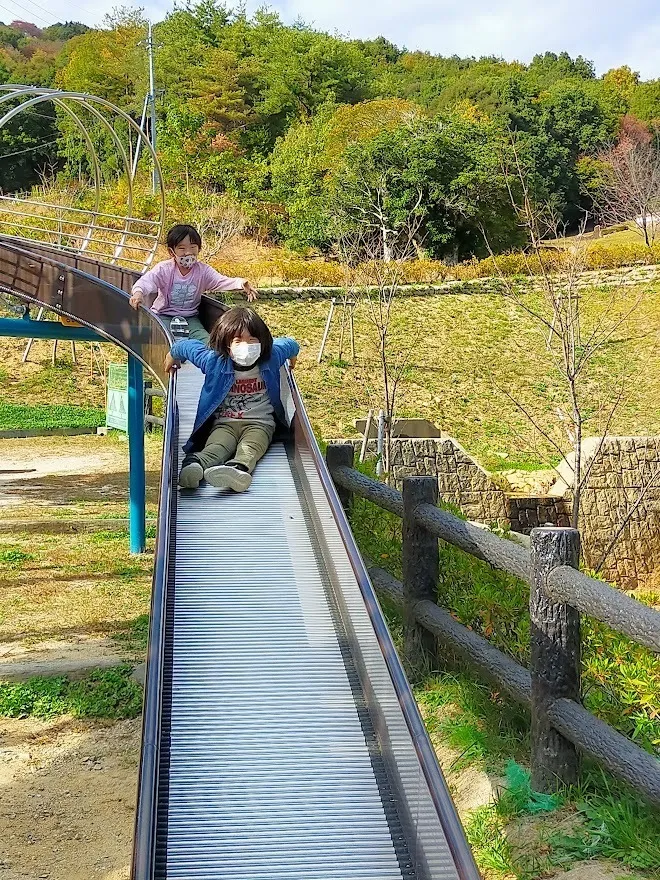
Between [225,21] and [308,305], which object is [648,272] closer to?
[308,305]

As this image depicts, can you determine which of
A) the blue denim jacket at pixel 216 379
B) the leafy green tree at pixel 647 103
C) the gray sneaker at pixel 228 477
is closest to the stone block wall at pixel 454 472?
the blue denim jacket at pixel 216 379

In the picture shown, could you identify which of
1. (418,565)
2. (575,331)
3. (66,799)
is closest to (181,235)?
(418,565)

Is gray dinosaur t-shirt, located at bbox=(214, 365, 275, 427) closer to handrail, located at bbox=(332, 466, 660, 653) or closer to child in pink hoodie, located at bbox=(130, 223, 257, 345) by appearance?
handrail, located at bbox=(332, 466, 660, 653)

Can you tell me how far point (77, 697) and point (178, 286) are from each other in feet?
11.7

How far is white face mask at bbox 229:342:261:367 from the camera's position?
550 cm

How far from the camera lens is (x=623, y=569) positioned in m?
12.8

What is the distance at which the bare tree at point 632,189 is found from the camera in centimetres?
3712

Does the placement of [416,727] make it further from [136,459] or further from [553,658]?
[136,459]

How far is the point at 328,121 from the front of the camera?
143ft

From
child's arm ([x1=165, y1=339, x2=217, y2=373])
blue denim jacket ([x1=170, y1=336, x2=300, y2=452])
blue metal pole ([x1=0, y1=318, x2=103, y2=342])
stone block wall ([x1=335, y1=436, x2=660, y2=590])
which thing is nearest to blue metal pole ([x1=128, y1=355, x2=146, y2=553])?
blue metal pole ([x1=0, y1=318, x2=103, y2=342])

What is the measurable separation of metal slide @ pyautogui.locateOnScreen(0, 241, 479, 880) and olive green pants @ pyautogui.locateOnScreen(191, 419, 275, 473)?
245 mm

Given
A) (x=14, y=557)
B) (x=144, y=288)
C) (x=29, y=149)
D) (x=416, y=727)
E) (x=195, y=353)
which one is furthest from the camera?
(x=29, y=149)

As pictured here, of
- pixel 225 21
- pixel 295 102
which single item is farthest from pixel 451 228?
pixel 225 21

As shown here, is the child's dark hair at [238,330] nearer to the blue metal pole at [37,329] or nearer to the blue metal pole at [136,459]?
the blue metal pole at [37,329]
